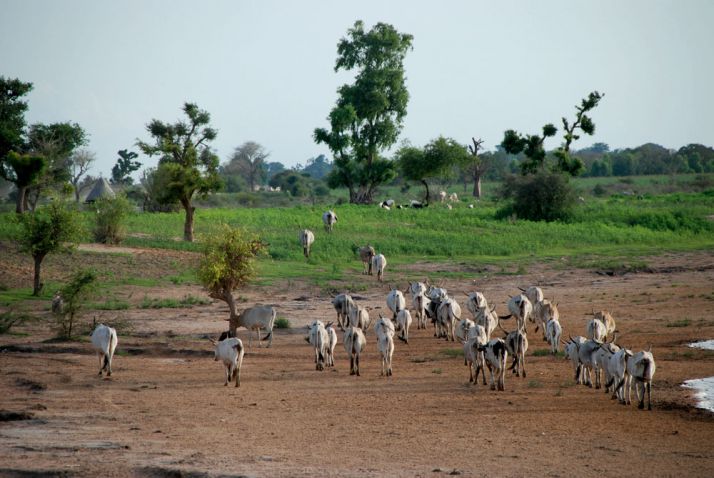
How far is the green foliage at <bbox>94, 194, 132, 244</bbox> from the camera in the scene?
134ft

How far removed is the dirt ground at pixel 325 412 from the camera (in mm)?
13008

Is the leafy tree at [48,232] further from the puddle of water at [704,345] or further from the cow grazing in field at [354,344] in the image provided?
the puddle of water at [704,345]

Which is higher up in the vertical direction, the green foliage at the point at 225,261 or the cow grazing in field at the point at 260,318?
the green foliage at the point at 225,261

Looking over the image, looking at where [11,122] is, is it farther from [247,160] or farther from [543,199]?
[247,160]

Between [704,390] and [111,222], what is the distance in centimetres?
2910

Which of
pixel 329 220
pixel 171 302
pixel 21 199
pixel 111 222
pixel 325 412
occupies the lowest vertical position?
pixel 325 412

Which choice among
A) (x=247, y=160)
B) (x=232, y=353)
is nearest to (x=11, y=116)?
(x=232, y=353)

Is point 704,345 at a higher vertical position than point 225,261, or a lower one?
lower

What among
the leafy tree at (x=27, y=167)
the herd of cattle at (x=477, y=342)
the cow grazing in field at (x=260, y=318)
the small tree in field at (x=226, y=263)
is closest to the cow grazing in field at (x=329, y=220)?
the leafy tree at (x=27, y=167)

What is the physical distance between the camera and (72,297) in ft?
80.3

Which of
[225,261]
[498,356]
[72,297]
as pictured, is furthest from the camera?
[225,261]

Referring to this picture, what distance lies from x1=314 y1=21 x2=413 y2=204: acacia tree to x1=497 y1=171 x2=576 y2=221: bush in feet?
42.4

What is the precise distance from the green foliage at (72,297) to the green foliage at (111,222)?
15517 millimetres

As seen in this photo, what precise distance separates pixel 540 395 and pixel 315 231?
3031cm
